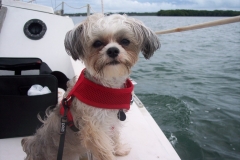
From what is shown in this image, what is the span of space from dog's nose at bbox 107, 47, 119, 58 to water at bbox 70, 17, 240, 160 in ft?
4.24

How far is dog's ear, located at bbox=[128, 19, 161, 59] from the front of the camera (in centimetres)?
207

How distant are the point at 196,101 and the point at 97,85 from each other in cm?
447

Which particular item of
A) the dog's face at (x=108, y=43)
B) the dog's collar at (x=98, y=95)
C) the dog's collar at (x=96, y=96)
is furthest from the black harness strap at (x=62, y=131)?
the dog's face at (x=108, y=43)

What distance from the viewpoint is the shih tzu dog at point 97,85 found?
194cm

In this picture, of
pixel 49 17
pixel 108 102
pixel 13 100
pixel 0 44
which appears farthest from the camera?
pixel 49 17

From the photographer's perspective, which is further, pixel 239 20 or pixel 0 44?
pixel 0 44

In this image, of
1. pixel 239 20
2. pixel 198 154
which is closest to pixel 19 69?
pixel 239 20

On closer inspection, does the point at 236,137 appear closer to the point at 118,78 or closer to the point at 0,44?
the point at 118,78

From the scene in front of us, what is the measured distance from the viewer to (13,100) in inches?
99.2

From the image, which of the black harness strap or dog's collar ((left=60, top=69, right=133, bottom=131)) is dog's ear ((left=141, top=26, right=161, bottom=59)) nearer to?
dog's collar ((left=60, top=69, right=133, bottom=131))

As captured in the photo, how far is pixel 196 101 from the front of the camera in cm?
589

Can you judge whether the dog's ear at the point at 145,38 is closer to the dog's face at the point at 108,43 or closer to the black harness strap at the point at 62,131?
the dog's face at the point at 108,43

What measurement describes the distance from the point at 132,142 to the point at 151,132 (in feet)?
0.89

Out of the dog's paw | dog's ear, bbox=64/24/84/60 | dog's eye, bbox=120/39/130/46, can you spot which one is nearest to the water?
dog's ear, bbox=64/24/84/60
